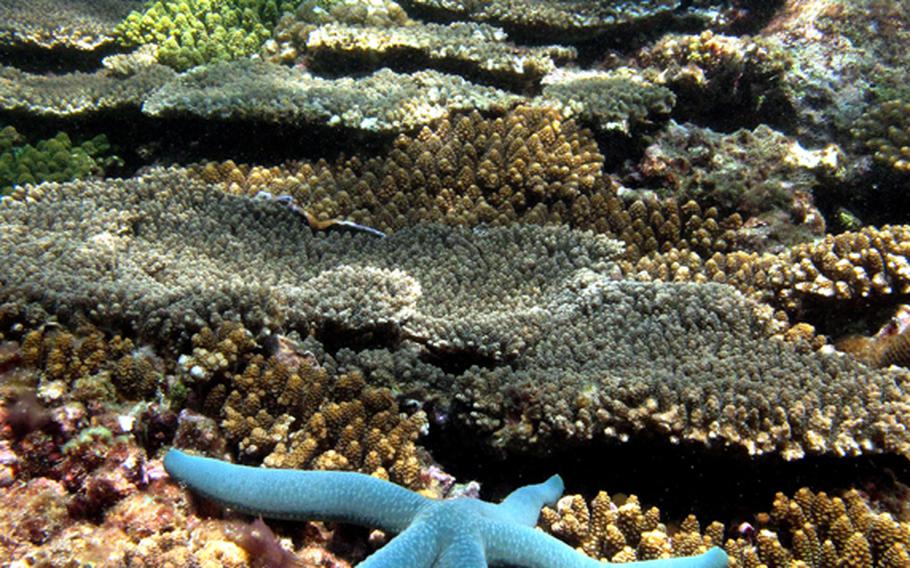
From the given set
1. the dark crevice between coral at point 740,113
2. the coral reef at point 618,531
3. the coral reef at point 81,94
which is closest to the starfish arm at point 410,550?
the coral reef at point 618,531

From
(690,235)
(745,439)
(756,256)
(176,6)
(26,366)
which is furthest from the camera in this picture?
(176,6)

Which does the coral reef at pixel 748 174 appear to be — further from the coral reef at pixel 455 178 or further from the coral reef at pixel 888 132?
the coral reef at pixel 455 178

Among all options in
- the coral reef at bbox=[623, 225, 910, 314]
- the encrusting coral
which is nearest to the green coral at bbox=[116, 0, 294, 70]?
the encrusting coral

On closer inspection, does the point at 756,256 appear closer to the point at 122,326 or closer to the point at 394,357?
the point at 394,357

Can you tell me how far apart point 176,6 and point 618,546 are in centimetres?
1039

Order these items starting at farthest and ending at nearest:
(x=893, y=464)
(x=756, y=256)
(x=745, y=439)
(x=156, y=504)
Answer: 1. (x=756, y=256)
2. (x=893, y=464)
3. (x=745, y=439)
4. (x=156, y=504)

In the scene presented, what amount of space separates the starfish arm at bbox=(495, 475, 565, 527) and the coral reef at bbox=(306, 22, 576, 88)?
534cm

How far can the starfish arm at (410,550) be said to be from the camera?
2213 mm

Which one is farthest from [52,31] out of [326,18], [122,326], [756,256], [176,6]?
[756,256]

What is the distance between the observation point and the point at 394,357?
3760 mm

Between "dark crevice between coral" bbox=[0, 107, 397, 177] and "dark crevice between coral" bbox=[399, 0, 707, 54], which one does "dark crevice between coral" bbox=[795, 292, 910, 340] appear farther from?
"dark crevice between coral" bbox=[399, 0, 707, 54]

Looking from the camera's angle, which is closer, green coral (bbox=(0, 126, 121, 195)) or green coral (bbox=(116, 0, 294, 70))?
green coral (bbox=(0, 126, 121, 195))

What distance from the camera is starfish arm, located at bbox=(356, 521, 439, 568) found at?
2.21 metres

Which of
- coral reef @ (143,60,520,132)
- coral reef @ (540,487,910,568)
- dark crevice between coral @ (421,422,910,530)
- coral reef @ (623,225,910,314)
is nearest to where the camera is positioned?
coral reef @ (540,487,910,568)
